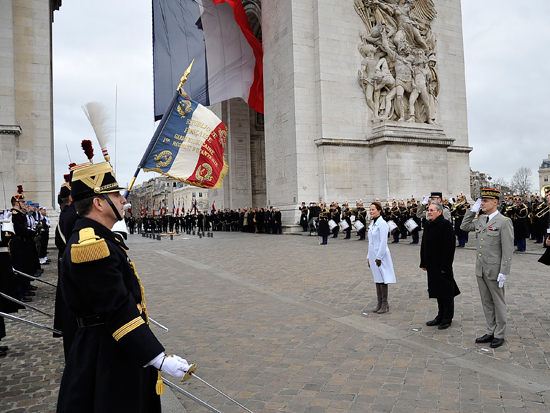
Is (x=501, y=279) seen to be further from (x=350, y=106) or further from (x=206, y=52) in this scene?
(x=206, y=52)

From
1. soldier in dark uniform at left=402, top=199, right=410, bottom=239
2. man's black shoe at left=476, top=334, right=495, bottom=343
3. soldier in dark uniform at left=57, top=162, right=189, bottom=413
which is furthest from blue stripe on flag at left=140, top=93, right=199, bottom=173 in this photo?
soldier in dark uniform at left=402, top=199, right=410, bottom=239

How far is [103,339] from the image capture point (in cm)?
221

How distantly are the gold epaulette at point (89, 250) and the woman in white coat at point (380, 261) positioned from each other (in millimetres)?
5300

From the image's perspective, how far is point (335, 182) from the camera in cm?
2327

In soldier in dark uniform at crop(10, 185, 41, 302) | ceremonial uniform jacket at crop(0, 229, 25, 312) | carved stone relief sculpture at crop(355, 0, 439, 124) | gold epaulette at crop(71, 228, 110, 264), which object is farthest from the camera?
carved stone relief sculpture at crop(355, 0, 439, 124)

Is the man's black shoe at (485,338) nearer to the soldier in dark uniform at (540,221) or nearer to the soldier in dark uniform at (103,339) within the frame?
the soldier in dark uniform at (103,339)

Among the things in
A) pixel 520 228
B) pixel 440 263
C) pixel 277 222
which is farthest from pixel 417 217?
pixel 440 263

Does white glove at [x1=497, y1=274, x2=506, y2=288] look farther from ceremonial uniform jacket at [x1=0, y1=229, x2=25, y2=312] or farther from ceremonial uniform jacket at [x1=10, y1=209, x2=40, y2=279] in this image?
ceremonial uniform jacket at [x1=10, y1=209, x2=40, y2=279]

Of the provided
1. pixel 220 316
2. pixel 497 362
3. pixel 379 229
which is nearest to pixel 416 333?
pixel 497 362

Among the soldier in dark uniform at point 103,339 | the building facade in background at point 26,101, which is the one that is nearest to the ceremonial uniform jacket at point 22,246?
the soldier in dark uniform at point 103,339

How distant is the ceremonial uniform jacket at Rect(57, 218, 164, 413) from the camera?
A: 2127mm

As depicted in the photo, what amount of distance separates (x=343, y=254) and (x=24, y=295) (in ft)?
29.8

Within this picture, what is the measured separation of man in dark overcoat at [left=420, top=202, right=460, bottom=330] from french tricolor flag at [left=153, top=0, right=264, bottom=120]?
19.9 metres

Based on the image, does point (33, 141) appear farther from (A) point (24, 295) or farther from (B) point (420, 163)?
(B) point (420, 163)
